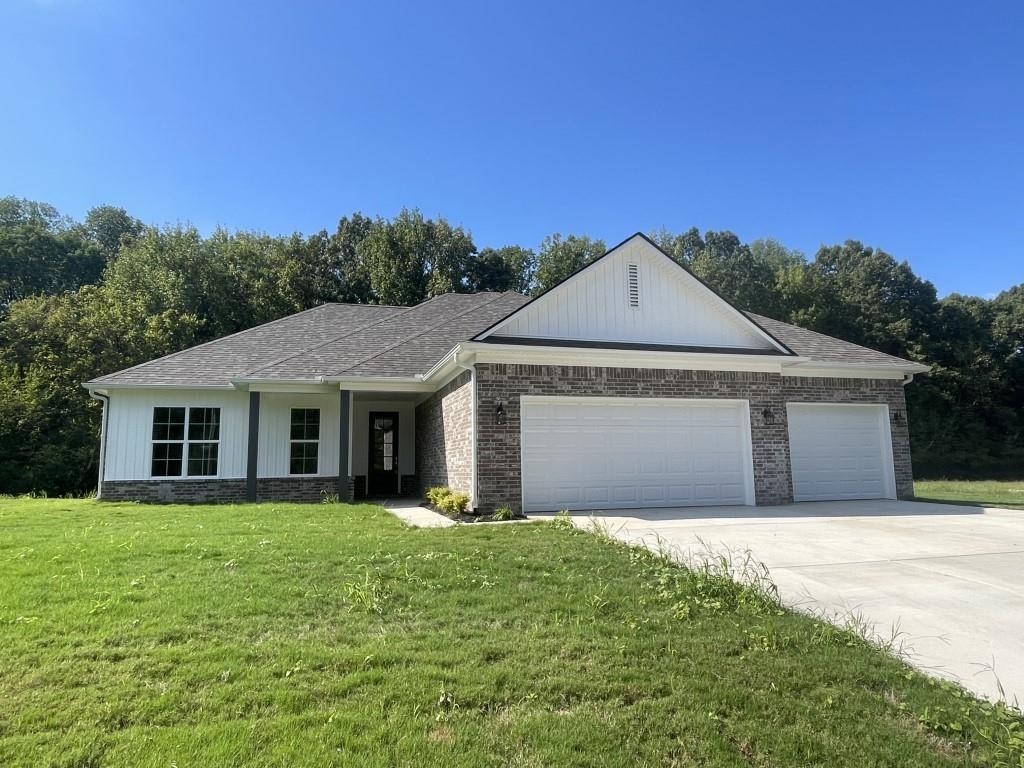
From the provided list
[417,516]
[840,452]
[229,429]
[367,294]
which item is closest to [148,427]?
[229,429]

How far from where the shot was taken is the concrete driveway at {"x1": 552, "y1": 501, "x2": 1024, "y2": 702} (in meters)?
3.83

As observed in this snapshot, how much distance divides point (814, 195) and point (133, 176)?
21.5 meters

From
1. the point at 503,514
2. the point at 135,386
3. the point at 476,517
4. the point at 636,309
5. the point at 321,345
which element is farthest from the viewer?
the point at 321,345

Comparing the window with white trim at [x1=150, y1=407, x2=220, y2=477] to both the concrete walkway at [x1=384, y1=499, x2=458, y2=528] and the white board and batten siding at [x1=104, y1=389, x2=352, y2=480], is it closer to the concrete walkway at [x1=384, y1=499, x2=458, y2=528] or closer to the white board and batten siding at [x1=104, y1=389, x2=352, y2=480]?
the white board and batten siding at [x1=104, y1=389, x2=352, y2=480]

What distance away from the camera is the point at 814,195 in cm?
2089

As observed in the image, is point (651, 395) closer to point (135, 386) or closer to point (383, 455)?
point (383, 455)

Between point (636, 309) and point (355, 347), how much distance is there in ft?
23.9

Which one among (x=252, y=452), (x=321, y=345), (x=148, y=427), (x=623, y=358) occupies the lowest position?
(x=252, y=452)

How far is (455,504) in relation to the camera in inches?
403

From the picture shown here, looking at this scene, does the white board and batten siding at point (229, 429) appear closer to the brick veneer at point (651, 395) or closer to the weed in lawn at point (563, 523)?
the brick veneer at point (651, 395)

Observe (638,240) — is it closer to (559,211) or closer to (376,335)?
(376,335)

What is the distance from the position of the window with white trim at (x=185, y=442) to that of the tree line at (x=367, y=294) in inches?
424

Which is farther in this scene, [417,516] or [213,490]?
[213,490]

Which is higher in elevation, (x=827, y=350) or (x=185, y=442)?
(x=827, y=350)
